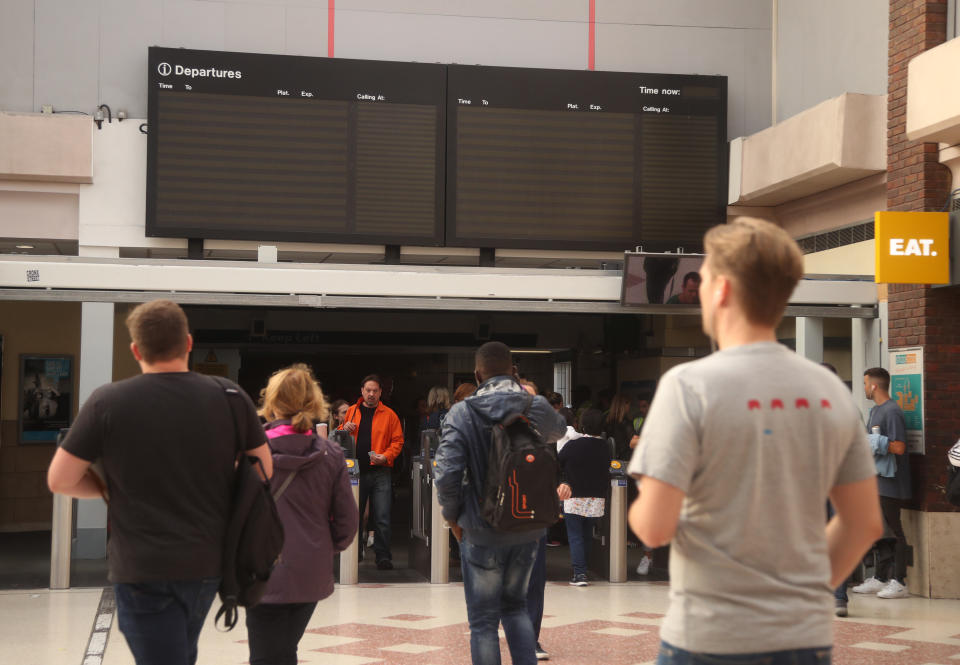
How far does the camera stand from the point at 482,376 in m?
5.17

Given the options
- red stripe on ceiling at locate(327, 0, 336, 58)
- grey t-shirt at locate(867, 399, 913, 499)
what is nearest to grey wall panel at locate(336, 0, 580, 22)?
red stripe on ceiling at locate(327, 0, 336, 58)

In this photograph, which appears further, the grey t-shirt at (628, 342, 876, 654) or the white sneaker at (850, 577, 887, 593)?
the white sneaker at (850, 577, 887, 593)

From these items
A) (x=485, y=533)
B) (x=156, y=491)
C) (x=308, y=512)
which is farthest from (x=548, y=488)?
(x=156, y=491)

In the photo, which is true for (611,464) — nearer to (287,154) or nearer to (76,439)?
(287,154)

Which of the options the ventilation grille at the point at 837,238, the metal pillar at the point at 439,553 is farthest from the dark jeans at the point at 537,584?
the ventilation grille at the point at 837,238

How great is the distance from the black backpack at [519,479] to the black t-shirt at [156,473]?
157cm

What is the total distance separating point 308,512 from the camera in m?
4.27

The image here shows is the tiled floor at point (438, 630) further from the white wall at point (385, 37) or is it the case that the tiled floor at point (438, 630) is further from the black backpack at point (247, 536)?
the white wall at point (385, 37)

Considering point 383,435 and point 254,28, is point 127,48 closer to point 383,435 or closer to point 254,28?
point 254,28

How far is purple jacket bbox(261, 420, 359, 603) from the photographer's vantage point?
4.12 meters

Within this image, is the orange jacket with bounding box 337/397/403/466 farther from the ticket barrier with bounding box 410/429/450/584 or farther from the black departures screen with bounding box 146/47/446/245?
the black departures screen with bounding box 146/47/446/245

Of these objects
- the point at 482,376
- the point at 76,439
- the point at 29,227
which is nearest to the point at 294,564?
the point at 76,439

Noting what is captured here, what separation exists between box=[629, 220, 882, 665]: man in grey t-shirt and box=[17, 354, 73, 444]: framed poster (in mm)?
12980

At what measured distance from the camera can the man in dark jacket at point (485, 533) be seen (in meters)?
4.78
